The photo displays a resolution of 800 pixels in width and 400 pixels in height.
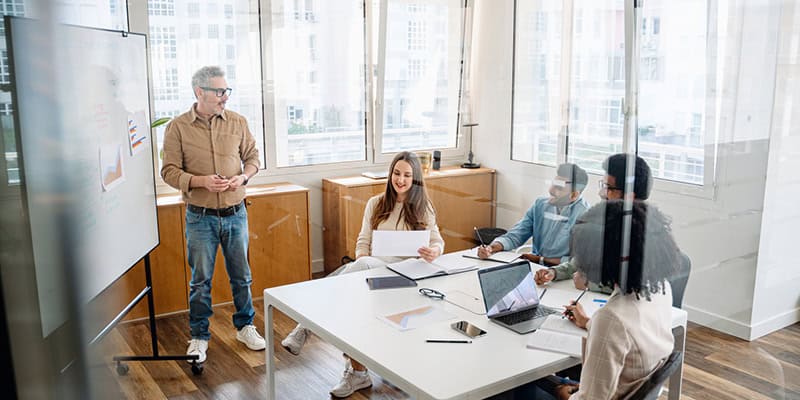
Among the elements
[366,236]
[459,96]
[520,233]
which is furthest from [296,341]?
[459,96]

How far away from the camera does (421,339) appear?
173 cm

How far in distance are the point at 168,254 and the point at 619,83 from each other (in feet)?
7.51

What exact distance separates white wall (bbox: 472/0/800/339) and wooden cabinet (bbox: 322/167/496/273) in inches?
36.0

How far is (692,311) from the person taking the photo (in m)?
1.83

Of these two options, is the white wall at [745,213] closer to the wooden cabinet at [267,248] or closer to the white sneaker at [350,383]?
the white sneaker at [350,383]

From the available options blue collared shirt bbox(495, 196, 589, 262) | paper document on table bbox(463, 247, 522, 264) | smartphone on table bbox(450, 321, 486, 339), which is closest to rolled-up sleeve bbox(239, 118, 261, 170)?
paper document on table bbox(463, 247, 522, 264)

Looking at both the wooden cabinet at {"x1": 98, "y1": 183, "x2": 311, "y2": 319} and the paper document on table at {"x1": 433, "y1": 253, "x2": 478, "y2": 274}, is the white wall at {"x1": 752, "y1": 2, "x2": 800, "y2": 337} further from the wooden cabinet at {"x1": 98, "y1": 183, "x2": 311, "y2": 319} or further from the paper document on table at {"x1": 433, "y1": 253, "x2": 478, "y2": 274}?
the wooden cabinet at {"x1": 98, "y1": 183, "x2": 311, "y2": 319}

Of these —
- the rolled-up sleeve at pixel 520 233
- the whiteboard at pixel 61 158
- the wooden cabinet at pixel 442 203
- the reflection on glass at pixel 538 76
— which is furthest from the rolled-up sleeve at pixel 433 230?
the whiteboard at pixel 61 158

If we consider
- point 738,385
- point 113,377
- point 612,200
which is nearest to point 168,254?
point 612,200

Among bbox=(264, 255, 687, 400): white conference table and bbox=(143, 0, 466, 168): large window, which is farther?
bbox=(143, 0, 466, 168): large window

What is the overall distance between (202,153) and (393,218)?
0.90 m

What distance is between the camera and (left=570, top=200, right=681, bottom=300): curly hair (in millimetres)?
1529

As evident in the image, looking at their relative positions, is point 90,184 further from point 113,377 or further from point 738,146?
point 738,146

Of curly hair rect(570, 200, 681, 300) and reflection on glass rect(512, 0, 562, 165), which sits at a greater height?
reflection on glass rect(512, 0, 562, 165)
